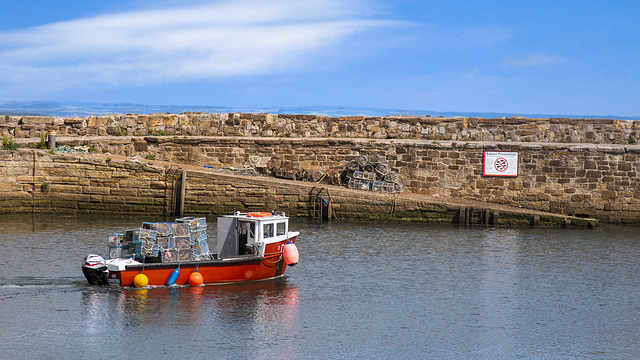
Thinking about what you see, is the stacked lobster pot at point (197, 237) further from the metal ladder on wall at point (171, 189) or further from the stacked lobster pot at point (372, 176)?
the stacked lobster pot at point (372, 176)

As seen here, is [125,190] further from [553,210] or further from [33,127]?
[553,210]

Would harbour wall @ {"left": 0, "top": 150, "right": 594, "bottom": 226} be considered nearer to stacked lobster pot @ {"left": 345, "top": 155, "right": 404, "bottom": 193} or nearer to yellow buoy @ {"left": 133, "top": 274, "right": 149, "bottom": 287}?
stacked lobster pot @ {"left": 345, "top": 155, "right": 404, "bottom": 193}

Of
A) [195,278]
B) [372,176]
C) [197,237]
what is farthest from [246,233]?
[372,176]

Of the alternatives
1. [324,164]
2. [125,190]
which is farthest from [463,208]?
[125,190]

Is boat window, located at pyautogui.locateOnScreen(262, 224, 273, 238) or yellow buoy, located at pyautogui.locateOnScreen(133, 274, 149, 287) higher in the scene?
boat window, located at pyautogui.locateOnScreen(262, 224, 273, 238)

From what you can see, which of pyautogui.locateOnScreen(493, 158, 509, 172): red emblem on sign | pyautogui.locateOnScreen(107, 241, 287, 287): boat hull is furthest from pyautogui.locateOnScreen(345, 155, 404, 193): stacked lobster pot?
pyautogui.locateOnScreen(107, 241, 287, 287): boat hull

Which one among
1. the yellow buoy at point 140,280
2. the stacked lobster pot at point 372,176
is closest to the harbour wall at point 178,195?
the stacked lobster pot at point 372,176

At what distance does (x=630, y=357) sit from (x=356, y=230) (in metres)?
11.4

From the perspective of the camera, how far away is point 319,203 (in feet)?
76.8

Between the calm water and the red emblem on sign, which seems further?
the red emblem on sign

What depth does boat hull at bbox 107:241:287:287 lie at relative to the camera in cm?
1397

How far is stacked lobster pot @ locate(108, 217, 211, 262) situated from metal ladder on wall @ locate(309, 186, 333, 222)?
906 centimetres

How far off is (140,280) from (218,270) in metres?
1.69

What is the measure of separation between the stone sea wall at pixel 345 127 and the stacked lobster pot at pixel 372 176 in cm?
173
